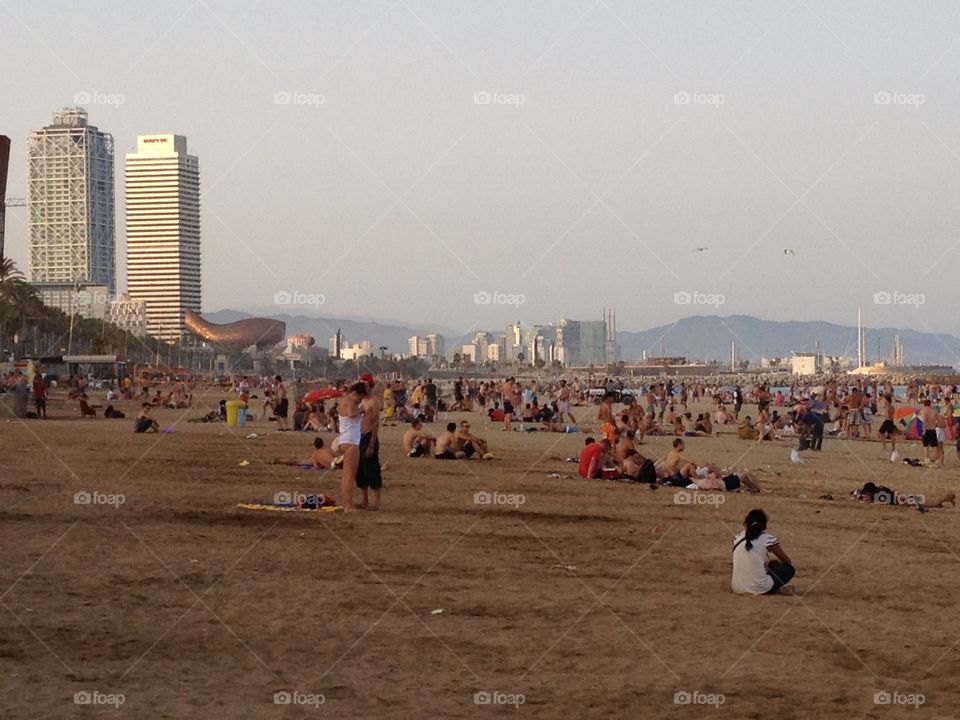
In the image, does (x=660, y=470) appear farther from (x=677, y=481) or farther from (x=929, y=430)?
(x=929, y=430)

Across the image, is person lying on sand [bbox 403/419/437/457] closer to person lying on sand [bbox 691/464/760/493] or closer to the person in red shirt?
the person in red shirt

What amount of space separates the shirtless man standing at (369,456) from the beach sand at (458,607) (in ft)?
1.21

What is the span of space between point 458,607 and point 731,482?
369 inches

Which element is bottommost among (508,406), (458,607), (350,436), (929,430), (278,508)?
(458,607)

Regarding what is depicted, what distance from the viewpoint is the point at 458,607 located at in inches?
349

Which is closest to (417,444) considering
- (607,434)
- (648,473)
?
(607,434)

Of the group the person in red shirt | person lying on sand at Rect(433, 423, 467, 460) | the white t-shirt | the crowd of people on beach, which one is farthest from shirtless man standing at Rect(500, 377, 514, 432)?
the white t-shirt

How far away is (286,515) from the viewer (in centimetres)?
1327

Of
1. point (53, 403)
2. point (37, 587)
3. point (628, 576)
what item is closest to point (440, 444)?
point (628, 576)

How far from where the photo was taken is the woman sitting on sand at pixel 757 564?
9.56 m

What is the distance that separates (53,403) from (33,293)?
5225 cm

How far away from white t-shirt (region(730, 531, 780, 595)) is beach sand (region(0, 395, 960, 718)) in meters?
0.14

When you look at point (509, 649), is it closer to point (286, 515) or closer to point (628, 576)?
point (628, 576)

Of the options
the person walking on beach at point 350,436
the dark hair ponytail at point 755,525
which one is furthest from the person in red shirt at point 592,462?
the dark hair ponytail at point 755,525
